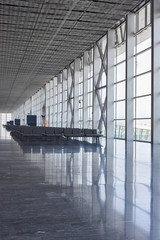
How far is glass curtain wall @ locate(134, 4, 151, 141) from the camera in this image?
1909 cm

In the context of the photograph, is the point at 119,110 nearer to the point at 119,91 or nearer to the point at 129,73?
the point at 119,91

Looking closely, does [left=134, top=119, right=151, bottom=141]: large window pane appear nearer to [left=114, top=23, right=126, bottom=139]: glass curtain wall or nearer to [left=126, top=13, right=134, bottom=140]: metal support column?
[left=126, top=13, right=134, bottom=140]: metal support column

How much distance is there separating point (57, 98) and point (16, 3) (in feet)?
84.8

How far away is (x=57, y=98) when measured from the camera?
42.6 m

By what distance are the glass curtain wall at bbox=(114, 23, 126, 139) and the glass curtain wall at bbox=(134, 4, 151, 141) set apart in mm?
1998

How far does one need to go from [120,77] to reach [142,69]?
Answer: 125 inches

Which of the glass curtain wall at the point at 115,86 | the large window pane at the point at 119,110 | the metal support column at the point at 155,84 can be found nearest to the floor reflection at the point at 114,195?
the metal support column at the point at 155,84

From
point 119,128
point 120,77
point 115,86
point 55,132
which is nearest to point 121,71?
point 120,77

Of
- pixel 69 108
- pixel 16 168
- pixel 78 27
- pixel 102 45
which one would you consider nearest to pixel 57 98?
pixel 69 108

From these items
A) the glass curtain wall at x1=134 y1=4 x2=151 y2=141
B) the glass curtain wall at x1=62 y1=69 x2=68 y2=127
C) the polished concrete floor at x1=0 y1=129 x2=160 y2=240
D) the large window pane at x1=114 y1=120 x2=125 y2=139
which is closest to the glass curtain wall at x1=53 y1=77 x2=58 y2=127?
the glass curtain wall at x1=62 y1=69 x2=68 y2=127

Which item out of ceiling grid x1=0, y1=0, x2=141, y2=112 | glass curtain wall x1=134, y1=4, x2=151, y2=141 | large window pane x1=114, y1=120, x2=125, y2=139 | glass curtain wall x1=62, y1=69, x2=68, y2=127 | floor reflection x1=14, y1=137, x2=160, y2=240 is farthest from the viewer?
glass curtain wall x1=62, y1=69, x2=68, y2=127

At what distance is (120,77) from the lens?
22.5m

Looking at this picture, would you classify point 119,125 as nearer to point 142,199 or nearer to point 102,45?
point 102,45

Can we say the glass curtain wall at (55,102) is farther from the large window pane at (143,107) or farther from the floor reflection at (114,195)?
the floor reflection at (114,195)
